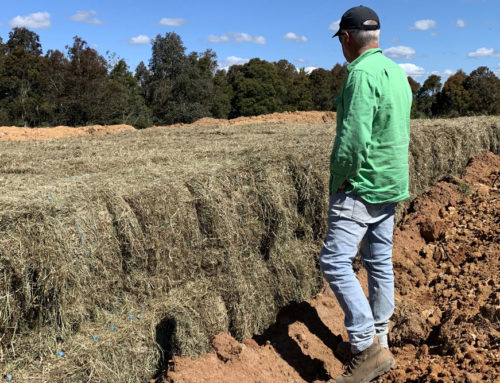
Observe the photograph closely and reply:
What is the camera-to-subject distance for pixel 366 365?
2.95m

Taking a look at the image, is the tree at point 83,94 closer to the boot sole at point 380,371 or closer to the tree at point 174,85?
the tree at point 174,85

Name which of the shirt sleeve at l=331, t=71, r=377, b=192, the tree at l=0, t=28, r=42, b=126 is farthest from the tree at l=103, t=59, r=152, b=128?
the shirt sleeve at l=331, t=71, r=377, b=192

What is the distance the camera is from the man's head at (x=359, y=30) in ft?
9.16

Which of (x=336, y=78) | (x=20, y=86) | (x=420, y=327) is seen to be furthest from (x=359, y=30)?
(x=336, y=78)

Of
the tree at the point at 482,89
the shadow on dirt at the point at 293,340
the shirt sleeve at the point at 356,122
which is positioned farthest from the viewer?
the tree at the point at 482,89

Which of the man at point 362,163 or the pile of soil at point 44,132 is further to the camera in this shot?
the pile of soil at point 44,132

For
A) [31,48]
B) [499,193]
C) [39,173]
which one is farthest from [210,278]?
[31,48]

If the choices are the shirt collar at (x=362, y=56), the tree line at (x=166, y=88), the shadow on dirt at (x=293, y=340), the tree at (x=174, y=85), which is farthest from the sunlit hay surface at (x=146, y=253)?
the tree at (x=174, y=85)

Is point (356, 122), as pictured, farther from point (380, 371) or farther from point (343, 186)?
point (380, 371)

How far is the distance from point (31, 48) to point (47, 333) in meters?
29.6

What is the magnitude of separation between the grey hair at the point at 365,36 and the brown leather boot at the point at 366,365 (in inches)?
74.6

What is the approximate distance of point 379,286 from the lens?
320cm

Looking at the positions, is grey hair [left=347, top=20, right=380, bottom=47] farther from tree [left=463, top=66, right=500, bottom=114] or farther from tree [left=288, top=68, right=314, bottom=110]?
tree [left=288, top=68, right=314, bottom=110]

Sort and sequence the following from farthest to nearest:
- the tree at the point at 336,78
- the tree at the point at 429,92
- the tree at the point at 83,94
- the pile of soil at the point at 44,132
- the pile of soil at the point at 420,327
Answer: the tree at the point at 336,78 < the tree at the point at 429,92 < the tree at the point at 83,94 < the pile of soil at the point at 44,132 < the pile of soil at the point at 420,327
